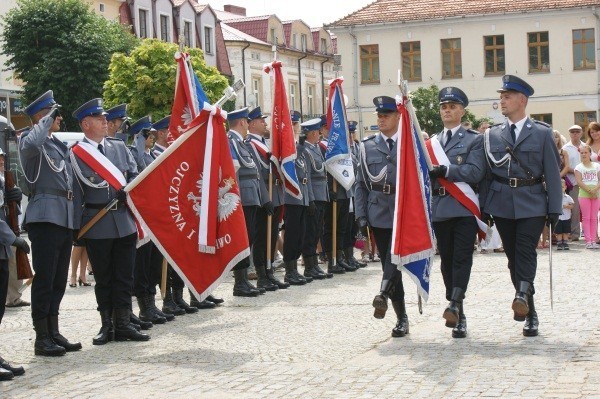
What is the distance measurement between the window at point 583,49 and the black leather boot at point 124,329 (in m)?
45.4

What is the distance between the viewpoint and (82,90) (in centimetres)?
4319

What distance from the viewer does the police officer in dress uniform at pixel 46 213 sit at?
9.91 m

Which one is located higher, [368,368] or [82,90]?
[82,90]

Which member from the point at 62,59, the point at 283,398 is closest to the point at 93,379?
the point at 283,398

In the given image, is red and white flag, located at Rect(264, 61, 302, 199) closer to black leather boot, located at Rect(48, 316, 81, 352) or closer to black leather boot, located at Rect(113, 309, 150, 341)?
black leather boot, located at Rect(113, 309, 150, 341)

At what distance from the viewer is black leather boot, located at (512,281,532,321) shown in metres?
9.63

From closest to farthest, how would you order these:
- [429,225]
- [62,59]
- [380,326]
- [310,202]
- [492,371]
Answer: [492,371]
[429,225]
[380,326]
[310,202]
[62,59]

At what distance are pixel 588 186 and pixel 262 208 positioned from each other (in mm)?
7633

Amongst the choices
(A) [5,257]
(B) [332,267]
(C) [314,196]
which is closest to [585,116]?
(B) [332,267]

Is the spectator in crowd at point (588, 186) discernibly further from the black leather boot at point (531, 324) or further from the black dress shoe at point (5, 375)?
the black dress shoe at point (5, 375)

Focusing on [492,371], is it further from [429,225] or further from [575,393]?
[429,225]

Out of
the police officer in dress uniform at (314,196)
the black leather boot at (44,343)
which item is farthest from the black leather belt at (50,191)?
the police officer in dress uniform at (314,196)

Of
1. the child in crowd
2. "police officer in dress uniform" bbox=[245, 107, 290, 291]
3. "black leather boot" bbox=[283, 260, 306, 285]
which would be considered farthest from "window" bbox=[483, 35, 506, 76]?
"black leather boot" bbox=[283, 260, 306, 285]

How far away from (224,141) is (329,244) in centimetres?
643
